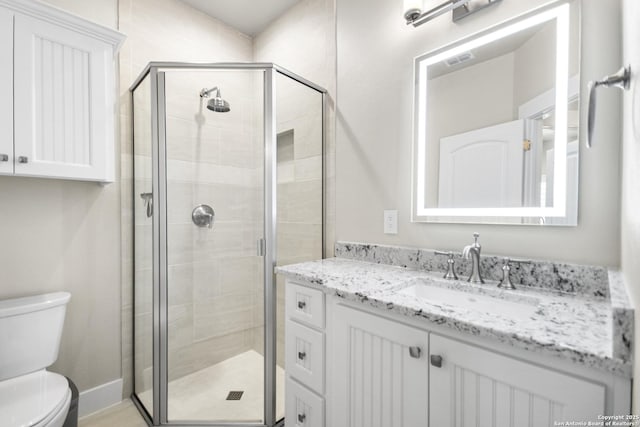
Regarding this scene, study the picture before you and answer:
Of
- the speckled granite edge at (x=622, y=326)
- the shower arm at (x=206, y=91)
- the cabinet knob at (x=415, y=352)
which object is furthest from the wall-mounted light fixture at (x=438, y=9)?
the cabinet knob at (x=415, y=352)

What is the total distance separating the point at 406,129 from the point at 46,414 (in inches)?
74.0

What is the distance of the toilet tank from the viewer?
4.34 ft

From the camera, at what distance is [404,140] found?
1504 millimetres

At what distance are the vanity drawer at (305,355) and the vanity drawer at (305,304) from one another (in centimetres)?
4

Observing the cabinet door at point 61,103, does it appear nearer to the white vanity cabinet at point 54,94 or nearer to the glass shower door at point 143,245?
the white vanity cabinet at point 54,94

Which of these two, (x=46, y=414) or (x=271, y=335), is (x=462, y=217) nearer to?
(x=271, y=335)

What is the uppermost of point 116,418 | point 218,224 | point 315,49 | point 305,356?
A: point 315,49

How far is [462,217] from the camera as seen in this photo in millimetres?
1318

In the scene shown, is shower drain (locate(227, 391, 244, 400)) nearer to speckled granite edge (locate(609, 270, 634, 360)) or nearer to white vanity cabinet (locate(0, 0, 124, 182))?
white vanity cabinet (locate(0, 0, 124, 182))

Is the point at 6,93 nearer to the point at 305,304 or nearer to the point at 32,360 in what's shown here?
the point at 32,360

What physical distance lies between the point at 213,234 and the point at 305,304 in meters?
0.81

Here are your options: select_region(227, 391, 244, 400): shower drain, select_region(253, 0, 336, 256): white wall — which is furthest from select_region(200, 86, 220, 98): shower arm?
select_region(227, 391, 244, 400): shower drain

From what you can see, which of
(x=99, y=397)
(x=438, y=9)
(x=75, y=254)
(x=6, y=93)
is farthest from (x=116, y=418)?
(x=438, y=9)

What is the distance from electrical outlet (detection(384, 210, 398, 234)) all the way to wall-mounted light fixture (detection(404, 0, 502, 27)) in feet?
2.91
